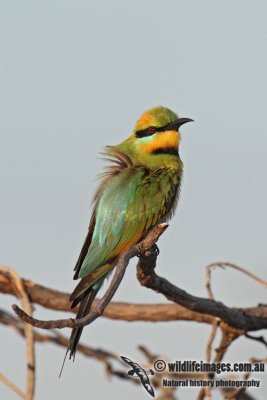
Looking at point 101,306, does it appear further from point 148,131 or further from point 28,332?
point 148,131

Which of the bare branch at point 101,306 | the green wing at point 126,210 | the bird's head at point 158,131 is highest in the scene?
the bird's head at point 158,131

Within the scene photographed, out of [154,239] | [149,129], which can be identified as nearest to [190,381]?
[154,239]

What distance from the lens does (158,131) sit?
11.1 feet

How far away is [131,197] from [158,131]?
0.45 m

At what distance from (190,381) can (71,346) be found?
0.50 meters

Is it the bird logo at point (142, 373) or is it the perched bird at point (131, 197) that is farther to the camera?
the bird logo at point (142, 373)

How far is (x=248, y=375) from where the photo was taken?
9.45 ft

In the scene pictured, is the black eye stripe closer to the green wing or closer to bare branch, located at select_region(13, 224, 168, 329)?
the green wing

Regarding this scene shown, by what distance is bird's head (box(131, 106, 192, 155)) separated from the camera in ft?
10.9

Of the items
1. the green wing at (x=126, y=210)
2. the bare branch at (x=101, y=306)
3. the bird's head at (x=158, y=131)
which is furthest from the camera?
the bird's head at (x=158, y=131)

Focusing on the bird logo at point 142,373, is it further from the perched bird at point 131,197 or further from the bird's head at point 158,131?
the bird's head at point 158,131

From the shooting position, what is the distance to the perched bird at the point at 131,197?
114 inches

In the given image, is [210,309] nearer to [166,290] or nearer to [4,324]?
[166,290]

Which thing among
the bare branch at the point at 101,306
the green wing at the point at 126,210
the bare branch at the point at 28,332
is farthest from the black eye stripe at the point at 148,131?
the bare branch at the point at 101,306
